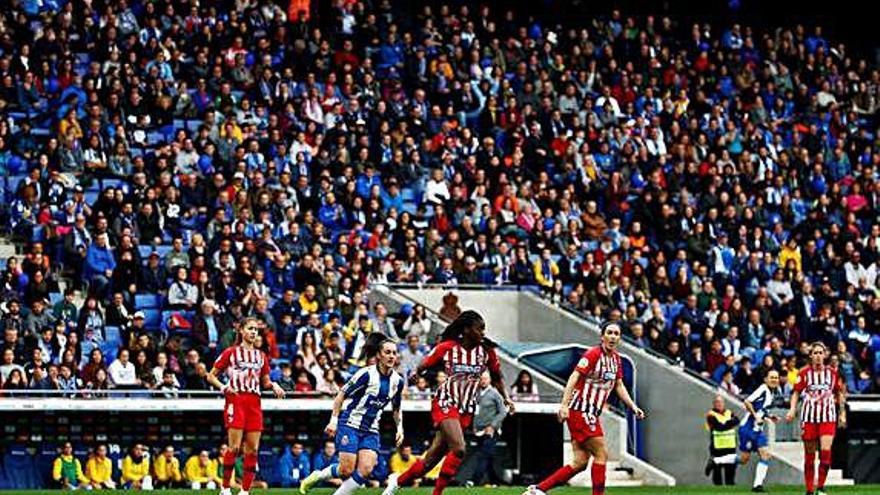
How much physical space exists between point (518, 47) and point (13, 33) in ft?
34.8

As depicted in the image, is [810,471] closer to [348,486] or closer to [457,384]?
[457,384]

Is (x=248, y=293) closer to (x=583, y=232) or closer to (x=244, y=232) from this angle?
(x=244, y=232)

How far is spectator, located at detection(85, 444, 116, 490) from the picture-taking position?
28125mm

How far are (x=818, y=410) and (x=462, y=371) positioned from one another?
683 cm

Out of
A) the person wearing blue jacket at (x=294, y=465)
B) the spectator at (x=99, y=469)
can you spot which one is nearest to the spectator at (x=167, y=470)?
the spectator at (x=99, y=469)

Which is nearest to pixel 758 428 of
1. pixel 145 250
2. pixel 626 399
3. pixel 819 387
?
pixel 819 387

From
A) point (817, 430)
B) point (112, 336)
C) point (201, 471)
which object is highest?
point (112, 336)

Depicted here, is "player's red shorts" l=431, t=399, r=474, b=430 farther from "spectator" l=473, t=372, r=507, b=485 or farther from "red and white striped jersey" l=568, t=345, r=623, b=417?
"spectator" l=473, t=372, r=507, b=485

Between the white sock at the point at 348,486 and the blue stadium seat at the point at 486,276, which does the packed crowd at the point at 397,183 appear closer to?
the blue stadium seat at the point at 486,276

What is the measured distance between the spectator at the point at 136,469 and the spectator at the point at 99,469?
0.23 metres

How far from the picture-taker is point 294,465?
29.7 m

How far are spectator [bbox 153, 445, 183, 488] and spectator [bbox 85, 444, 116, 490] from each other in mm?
734

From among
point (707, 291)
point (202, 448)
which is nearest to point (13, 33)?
point (202, 448)

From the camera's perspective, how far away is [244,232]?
32094 millimetres
